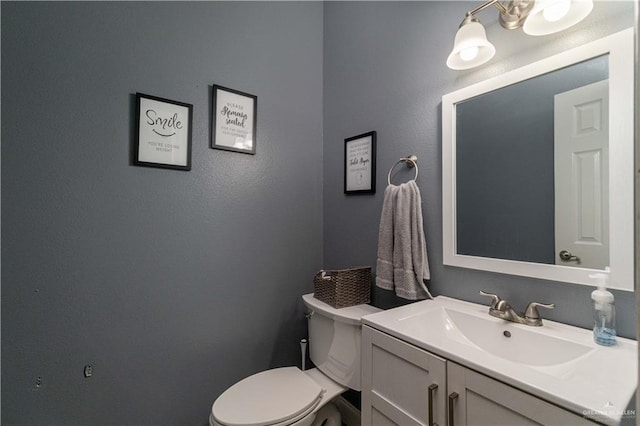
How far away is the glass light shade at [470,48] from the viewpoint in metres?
0.98

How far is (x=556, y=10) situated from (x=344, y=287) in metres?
1.28

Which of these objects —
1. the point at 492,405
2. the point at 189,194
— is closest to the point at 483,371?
the point at 492,405

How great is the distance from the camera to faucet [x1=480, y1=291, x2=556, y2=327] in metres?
0.87

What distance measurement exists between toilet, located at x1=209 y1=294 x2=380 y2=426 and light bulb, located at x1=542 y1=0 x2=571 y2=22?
4.20 ft

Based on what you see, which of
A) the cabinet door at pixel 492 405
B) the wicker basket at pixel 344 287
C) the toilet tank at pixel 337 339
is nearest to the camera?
the cabinet door at pixel 492 405

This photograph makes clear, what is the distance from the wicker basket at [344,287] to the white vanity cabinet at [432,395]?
1.11ft

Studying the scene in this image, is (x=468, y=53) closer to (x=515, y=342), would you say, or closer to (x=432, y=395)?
(x=515, y=342)

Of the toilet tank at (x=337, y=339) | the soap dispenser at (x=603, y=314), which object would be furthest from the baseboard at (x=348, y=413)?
the soap dispenser at (x=603, y=314)

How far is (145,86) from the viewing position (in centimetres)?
127

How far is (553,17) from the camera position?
0.84 meters

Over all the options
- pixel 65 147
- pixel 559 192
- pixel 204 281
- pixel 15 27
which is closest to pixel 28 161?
pixel 65 147

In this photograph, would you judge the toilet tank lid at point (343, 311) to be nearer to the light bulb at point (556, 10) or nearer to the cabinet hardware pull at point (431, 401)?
the cabinet hardware pull at point (431, 401)

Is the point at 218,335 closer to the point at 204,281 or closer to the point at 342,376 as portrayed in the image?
the point at 204,281

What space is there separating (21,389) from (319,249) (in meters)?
1.48
